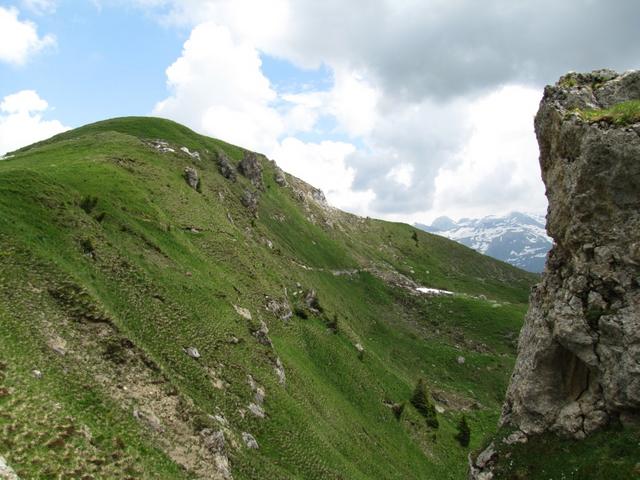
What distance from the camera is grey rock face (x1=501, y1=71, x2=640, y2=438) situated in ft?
77.0

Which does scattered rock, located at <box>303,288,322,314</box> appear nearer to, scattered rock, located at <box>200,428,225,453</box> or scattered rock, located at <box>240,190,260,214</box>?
scattered rock, located at <box>240,190,260,214</box>

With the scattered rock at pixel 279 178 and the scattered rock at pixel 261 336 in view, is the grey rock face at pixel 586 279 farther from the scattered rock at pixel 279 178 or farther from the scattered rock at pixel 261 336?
the scattered rock at pixel 279 178

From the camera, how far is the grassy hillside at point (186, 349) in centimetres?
2398

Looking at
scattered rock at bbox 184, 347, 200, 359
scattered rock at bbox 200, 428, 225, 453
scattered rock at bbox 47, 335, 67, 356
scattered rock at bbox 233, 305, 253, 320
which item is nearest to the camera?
scattered rock at bbox 47, 335, 67, 356

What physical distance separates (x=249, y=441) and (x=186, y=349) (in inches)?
368

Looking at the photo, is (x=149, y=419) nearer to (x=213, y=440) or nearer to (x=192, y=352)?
(x=213, y=440)

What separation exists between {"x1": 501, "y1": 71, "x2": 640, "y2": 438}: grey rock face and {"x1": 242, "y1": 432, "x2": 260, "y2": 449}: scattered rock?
728 inches

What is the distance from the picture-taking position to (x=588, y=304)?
25484mm

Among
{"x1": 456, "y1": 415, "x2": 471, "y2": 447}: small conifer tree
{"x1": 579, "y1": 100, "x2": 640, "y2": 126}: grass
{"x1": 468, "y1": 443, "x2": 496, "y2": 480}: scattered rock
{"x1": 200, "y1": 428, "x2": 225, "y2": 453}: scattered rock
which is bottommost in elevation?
{"x1": 456, "y1": 415, "x2": 471, "y2": 447}: small conifer tree

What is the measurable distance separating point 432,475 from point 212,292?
32629mm

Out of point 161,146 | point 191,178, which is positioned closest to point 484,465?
point 191,178

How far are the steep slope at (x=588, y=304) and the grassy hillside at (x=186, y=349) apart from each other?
17166 millimetres

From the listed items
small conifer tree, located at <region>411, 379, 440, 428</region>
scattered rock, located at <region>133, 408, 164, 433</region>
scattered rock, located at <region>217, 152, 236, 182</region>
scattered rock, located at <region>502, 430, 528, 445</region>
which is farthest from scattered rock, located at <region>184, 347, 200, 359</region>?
scattered rock, located at <region>217, 152, 236, 182</region>

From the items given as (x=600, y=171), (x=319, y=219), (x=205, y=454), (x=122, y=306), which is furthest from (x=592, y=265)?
(x=319, y=219)
